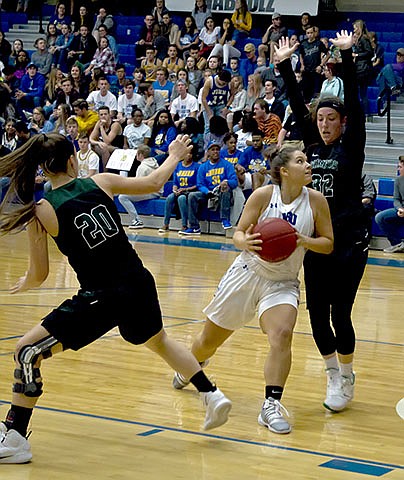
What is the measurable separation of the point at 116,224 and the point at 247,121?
36.0 feet

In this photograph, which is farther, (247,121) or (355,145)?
(247,121)

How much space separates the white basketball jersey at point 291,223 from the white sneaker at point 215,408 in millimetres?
860

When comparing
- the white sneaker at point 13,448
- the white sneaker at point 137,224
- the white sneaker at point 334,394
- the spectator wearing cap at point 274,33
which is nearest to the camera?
the white sneaker at point 13,448

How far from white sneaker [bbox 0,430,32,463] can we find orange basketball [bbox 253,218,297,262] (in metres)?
1.58

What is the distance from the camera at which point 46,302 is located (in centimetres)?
888

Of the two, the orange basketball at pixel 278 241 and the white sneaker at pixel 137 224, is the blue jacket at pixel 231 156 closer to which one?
the white sneaker at pixel 137 224

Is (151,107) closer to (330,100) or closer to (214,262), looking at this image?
(214,262)

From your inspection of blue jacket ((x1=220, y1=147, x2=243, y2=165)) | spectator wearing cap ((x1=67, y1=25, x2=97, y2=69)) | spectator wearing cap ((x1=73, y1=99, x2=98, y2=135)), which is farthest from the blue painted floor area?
spectator wearing cap ((x1=67, y1=25, x2=97, y2=69))

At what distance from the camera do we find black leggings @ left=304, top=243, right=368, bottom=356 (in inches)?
220

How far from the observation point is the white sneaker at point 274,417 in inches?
198

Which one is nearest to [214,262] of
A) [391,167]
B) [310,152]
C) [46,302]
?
[46,302]

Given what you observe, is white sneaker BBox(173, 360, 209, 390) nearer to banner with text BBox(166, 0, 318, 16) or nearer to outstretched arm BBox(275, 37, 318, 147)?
outstretched arm BBox(275, 37, 318, 147)

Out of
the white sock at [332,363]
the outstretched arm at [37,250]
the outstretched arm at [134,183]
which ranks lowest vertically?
the white sock at [332,363]

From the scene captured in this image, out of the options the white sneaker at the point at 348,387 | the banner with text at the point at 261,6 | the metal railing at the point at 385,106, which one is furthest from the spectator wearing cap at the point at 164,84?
the white sneaker at the point at 348,387
